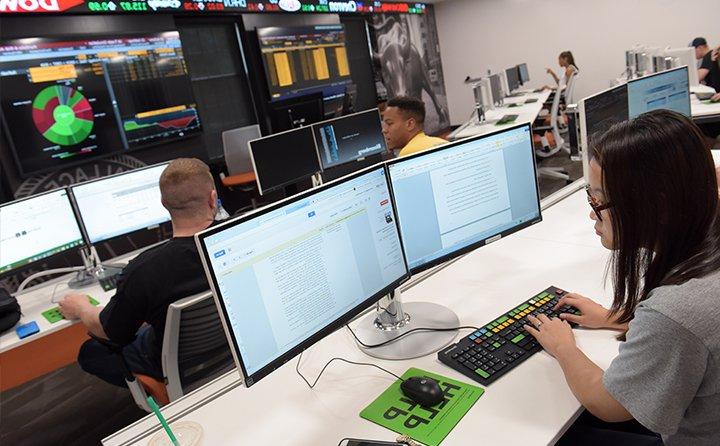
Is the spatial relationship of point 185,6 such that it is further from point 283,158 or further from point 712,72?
point 712,72

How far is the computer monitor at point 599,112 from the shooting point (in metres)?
1.84

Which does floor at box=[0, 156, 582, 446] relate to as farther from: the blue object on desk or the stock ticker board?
the stock ticker board

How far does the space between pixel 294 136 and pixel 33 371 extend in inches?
69.7

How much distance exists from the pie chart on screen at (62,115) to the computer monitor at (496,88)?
4.39 m

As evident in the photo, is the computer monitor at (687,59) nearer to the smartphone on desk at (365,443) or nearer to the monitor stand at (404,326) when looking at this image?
the monitor stand at (404,326)

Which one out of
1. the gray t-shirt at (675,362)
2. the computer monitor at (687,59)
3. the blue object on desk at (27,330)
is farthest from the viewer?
the computer monitor at (687,59)

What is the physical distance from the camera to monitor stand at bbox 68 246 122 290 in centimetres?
246

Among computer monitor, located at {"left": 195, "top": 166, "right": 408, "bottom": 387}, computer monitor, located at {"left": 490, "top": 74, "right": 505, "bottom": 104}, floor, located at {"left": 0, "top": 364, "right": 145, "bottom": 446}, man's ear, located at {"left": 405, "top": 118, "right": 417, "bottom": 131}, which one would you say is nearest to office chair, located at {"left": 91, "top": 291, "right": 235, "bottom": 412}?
computer monitor, located at {"left": 195, "top": 166, "right": 408, "bottom": 387}

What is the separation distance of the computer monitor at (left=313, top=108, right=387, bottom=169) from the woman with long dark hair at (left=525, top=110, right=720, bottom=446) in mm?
2353

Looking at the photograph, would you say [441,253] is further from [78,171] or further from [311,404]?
[78,171]

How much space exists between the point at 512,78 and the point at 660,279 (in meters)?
7.69

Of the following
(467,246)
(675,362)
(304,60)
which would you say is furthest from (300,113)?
(675,362)

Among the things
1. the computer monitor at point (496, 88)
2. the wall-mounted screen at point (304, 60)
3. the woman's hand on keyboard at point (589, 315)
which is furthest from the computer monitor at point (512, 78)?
the woman's hand on keyboard at point (589, 315)

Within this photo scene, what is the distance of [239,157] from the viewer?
5.00 meters
